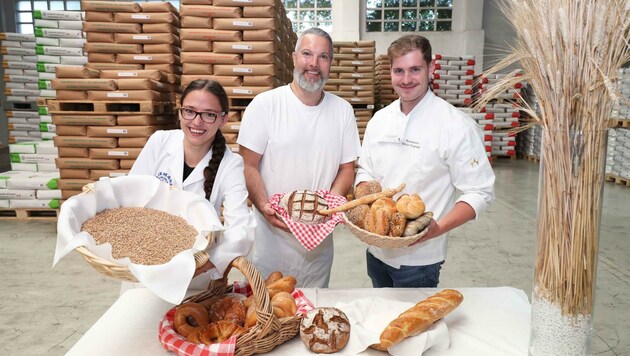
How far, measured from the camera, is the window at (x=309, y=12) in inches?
474

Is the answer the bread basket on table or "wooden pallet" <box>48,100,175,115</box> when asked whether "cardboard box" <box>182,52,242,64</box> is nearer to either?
"wooden pallet" <box>48,100,175,115</box>

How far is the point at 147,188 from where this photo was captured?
4.69 ft

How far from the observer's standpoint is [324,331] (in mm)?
1213

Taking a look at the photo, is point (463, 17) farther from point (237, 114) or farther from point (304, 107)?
point (304, 107)

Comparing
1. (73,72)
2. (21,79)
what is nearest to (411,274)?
(73,72)

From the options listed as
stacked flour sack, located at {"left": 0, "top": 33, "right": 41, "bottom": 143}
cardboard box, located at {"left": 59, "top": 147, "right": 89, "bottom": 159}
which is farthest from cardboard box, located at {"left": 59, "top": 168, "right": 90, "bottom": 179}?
stacked flour sack, located at {"left": 0, "top": 33, "right": 41, "bottom": 143}

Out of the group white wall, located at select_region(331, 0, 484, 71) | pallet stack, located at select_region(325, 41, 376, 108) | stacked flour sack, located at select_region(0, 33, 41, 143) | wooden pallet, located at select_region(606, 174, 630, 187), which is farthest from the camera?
white wall, located at select_region(331, 0, 484, 71)

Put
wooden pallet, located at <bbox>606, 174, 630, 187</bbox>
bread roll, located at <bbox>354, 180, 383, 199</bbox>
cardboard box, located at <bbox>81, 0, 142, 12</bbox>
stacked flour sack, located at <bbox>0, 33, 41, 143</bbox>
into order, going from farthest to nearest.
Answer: stacked flour sack, located at <bbox>0, 33, 41, 143</bbox>
wooden pallet, located at <bbox>606, 174, 630, 187</bbox>
cardboard box, located at <bbox>81, 0, 142, 12</bbox>
bread roll, located at <bbox>354, 180, 383, 199</bbox>

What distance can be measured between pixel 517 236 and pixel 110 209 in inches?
191

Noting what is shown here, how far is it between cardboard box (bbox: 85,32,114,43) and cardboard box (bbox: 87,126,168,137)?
1.04 m

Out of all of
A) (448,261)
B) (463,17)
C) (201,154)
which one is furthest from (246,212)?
(463,17)

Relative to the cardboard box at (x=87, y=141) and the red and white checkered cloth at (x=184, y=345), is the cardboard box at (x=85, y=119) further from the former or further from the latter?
the red and white checkered cloth at (x=184, y=345)

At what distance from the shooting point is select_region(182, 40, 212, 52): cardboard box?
4867 mm

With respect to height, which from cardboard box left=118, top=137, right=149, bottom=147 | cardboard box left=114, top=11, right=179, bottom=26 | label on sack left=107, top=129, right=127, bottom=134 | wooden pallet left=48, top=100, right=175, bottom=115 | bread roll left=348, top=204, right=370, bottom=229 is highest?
cardboard box left=114, top=11, right=179, bottom=26
